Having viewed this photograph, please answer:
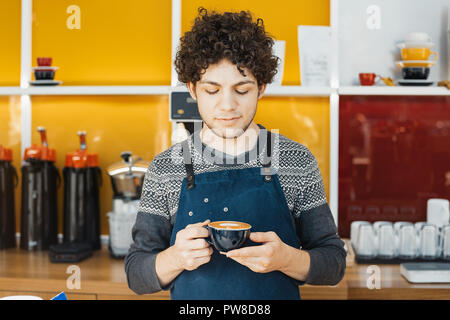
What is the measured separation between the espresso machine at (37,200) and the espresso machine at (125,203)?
0.95 ft

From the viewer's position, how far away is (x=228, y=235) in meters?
0.93

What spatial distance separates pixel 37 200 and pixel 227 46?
4.50ft

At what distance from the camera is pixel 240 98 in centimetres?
104

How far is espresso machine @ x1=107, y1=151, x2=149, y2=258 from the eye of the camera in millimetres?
1977

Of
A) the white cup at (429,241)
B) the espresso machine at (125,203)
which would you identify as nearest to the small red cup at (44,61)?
the espresso machine at (125,203)

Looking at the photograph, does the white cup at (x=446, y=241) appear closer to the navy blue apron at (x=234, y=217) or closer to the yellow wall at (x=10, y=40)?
the navy blue apron at (x=234, y=217)

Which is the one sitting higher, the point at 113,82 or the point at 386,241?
the point at 113,82

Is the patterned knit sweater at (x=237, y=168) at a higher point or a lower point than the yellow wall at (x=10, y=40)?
lower

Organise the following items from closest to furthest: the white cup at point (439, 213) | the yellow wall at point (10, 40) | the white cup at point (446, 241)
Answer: the white cup at point (446, 241) → the white cup at point (439, 213) → the yellow wall at point (10, 40)

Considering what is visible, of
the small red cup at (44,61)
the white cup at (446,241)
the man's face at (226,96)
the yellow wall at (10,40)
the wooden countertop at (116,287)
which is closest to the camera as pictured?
the man's face at (226,96)

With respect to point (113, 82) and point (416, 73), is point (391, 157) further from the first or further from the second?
point (113, 82)

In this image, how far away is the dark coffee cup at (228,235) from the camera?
930 mm

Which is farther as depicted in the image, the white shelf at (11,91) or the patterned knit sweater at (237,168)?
the white shelf at (11,91)

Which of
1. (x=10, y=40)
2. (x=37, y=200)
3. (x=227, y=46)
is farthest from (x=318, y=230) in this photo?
(x=10, y=40)
